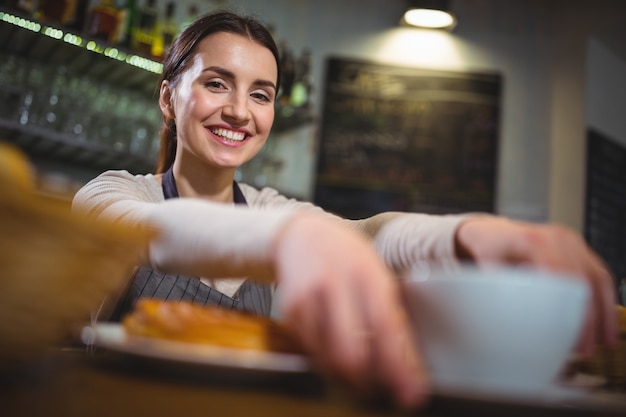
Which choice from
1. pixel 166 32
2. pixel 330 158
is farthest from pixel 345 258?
pixel 330 158

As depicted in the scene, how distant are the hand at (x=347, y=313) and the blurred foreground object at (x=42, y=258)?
4.4 inches

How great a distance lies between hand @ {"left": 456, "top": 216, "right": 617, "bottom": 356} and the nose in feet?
3.46

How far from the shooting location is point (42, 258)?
0.40 meters

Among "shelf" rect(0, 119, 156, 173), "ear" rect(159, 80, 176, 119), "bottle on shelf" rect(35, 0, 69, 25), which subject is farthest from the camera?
"bottle on shelf" rect(35, 0, 69, 25)

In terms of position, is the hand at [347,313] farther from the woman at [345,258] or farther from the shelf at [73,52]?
the shelf at [73,52]

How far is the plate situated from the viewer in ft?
1.38

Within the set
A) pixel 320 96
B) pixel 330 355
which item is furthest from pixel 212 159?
pixel 320 96

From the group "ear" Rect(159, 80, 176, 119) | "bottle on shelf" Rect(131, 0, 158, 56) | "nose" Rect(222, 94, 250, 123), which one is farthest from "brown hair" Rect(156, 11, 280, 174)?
"bottle on shelf" Rect(131, 0, 158, 56)

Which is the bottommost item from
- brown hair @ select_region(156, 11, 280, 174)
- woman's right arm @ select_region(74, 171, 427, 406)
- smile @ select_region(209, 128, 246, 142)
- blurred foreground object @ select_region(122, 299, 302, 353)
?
blurred foreground object @ select_region(122, 299, 302, 353)

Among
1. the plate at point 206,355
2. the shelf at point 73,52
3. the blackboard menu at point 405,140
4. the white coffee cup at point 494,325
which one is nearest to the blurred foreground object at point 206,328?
the plate at point 206,355

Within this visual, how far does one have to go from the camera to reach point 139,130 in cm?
264

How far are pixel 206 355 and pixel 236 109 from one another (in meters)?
1.18

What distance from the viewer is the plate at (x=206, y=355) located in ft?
1.38

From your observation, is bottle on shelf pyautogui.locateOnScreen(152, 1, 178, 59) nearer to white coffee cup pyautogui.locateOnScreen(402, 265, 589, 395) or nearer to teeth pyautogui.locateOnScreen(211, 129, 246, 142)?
teeth pyautogui.locateOnScreen(211, 129, 246, 142)
